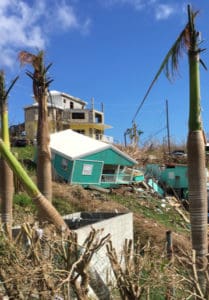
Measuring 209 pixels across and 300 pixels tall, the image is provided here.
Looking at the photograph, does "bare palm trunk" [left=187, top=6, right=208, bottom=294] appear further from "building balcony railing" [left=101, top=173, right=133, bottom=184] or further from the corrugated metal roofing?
"building balcony railing" [left=101, top=173, right=133, bottom=184]

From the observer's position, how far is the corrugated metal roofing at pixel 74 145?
2203cm

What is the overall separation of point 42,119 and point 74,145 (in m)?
16.4

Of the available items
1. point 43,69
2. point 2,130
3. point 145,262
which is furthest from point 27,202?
point 145,262

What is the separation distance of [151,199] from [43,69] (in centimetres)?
1429

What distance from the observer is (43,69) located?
22.7 feet

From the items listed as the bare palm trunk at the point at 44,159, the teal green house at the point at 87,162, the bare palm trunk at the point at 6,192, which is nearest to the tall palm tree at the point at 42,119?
the bare palm trunk at the point at 44,159

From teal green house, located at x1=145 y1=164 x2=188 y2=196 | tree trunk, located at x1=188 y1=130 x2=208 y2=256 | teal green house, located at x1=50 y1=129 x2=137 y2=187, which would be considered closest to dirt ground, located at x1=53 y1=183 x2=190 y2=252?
teal green house, located at x1=50 y1=129 x2=137 y2=187

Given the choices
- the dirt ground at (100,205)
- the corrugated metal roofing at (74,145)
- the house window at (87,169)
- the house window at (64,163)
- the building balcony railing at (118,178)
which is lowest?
the dirt ground at (100,205)

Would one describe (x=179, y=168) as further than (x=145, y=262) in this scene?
Yes

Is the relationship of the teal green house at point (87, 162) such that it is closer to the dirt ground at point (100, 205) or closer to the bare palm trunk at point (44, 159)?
the dirt ground at point (100, 205)

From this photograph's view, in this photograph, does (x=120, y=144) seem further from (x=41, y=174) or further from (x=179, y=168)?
(x=41, y=174)

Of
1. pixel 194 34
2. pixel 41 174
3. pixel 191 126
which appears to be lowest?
pixel 41 174

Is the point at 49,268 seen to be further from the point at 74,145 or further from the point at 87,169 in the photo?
the point at 74,145

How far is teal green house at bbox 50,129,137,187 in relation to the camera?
2164 cm
